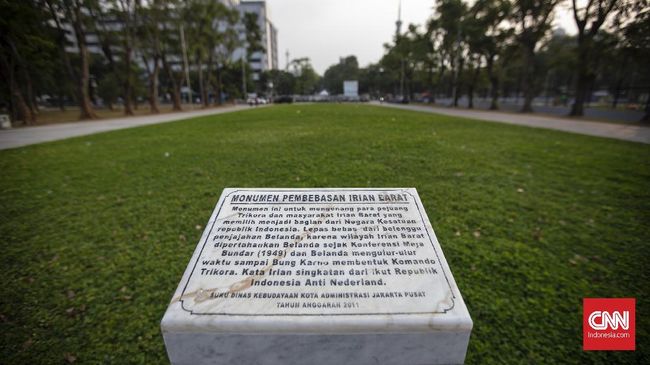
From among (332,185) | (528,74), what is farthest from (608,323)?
→ (528,74)

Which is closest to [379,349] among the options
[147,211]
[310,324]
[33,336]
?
[310,324]

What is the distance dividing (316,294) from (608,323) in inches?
96.8

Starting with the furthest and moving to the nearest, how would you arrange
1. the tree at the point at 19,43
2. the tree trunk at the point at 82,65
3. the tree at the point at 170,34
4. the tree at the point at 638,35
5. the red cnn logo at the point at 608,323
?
the tree at the point at 170,34 < the tree trunk at the point at 82,65 < the tree at the point at 19,43 < the tree at the point at 638,35 < the red cnn logo at the point at 608,323

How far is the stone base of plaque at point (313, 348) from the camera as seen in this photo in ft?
4.99

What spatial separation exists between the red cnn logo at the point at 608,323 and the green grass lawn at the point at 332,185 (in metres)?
0.07

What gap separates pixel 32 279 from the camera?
2.83m

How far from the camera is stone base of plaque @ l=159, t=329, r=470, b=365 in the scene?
152 cm

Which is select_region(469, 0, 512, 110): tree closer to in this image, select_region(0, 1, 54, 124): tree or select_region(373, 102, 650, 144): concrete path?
select_region(373, 102, 650, 144): concrete path

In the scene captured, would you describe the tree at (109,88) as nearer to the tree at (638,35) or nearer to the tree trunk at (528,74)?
the tree trunk at (528,74)

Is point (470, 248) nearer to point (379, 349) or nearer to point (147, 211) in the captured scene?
point (379, 349)

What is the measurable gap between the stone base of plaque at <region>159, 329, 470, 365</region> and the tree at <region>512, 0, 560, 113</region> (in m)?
27.0

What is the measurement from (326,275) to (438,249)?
760mm

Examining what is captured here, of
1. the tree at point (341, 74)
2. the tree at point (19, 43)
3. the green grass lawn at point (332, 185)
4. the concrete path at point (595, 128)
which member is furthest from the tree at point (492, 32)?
the tree at point (341, 74)

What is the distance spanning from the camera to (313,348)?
5.05 feet
